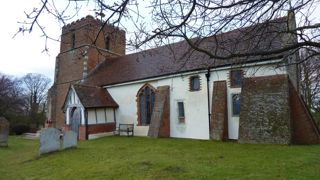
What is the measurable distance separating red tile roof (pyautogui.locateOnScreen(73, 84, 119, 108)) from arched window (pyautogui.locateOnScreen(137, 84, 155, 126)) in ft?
8.41

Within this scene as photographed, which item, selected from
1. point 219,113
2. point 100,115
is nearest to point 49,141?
point 100,115

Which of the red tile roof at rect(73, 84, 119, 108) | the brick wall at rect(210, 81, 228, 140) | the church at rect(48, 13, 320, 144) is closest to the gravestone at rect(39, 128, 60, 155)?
the church at rect(48, 13, 320, 144)

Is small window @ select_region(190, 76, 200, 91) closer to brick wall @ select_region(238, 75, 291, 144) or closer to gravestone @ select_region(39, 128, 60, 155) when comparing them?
brick wall @ select_region(238, 75, 291, 144)

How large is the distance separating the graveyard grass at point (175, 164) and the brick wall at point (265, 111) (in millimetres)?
1119

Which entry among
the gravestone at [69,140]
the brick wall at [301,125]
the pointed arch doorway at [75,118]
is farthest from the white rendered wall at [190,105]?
the gravestone at [69,140]

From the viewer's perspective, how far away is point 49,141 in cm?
1636

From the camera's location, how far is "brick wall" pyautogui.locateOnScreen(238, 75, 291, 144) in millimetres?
16016

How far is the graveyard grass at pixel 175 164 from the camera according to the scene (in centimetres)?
973

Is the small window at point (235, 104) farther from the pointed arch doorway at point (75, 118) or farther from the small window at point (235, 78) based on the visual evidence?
the pointed arch doorway at point (75, 118)

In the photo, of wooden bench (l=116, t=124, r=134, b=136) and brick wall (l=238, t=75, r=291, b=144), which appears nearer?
brick wall (l=238, t=75, r=291, b=144)

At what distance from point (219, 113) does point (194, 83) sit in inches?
133

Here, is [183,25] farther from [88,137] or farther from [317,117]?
[317,117]

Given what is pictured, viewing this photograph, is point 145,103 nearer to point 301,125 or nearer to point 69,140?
point 69,140

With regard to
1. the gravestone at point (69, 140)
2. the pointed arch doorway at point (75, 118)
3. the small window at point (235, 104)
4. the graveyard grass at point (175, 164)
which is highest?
the small window at point (235, 104)
